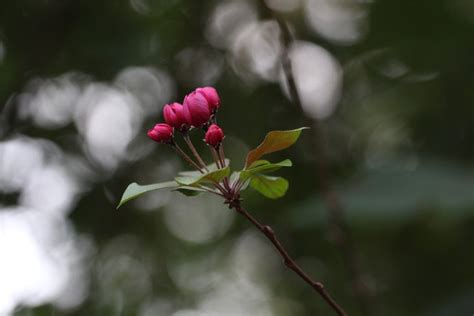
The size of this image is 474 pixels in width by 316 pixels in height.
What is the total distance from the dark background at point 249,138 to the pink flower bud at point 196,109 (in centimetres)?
214

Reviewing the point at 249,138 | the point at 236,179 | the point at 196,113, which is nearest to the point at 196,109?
the point at 196,113

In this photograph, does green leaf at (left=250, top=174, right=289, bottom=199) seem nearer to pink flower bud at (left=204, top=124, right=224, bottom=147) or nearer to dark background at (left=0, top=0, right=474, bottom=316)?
pink flower bud at (left=204, top=124, right=224, bottom=147)

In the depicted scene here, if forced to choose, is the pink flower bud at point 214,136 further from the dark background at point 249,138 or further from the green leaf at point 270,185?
the dark background at point 249,138

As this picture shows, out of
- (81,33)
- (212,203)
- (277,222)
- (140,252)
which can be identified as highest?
(81,33)

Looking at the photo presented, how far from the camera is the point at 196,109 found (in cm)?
141

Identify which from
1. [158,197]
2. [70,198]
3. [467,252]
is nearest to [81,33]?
Answer: [70,198]

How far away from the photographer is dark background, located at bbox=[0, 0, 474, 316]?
3.86 metres

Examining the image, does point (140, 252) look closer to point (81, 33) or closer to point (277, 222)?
point (277, 222)

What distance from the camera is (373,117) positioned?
17.3ft

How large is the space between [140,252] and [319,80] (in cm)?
176

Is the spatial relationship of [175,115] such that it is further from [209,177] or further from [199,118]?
[209,177]

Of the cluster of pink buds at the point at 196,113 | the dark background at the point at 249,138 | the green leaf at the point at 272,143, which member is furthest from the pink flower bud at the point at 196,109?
the dark background at the point at 249,138

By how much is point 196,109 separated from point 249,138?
303 cm

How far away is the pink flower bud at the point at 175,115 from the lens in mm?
1426
